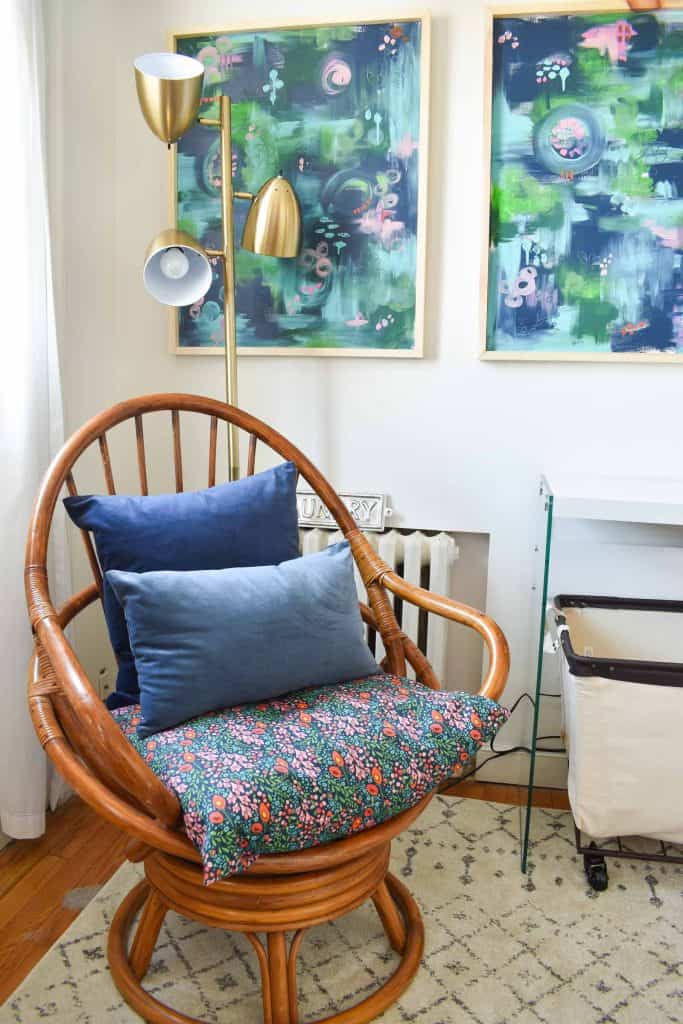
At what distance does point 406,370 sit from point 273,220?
468mm

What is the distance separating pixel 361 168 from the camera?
2051 mm

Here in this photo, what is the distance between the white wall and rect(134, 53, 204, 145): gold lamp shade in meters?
0.29

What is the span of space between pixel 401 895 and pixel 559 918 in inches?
11.9

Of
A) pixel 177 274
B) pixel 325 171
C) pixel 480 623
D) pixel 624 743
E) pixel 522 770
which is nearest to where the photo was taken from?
pixel 480 623

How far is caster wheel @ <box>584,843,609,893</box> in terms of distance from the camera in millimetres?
1758

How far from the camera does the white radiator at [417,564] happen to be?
2.09 metres

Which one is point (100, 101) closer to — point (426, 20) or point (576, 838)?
point (426, 20)

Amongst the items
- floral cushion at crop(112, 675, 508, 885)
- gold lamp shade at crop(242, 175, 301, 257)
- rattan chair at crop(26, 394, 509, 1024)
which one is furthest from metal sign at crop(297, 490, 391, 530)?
floral cushion at crop(112, 675, 508, 885)

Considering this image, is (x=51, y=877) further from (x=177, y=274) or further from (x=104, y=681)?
(x=177, y=274)

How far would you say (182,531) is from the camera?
1575mm

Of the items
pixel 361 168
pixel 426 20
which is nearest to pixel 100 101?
pixel 361 168

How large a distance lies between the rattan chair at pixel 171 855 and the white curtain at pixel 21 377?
0.22 m

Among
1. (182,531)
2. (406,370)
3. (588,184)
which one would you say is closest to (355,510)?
(406,370)

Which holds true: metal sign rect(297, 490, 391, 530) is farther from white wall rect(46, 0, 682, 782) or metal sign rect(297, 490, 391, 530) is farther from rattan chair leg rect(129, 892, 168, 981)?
rattan chair leg rect(129, 892, 168, 981)
